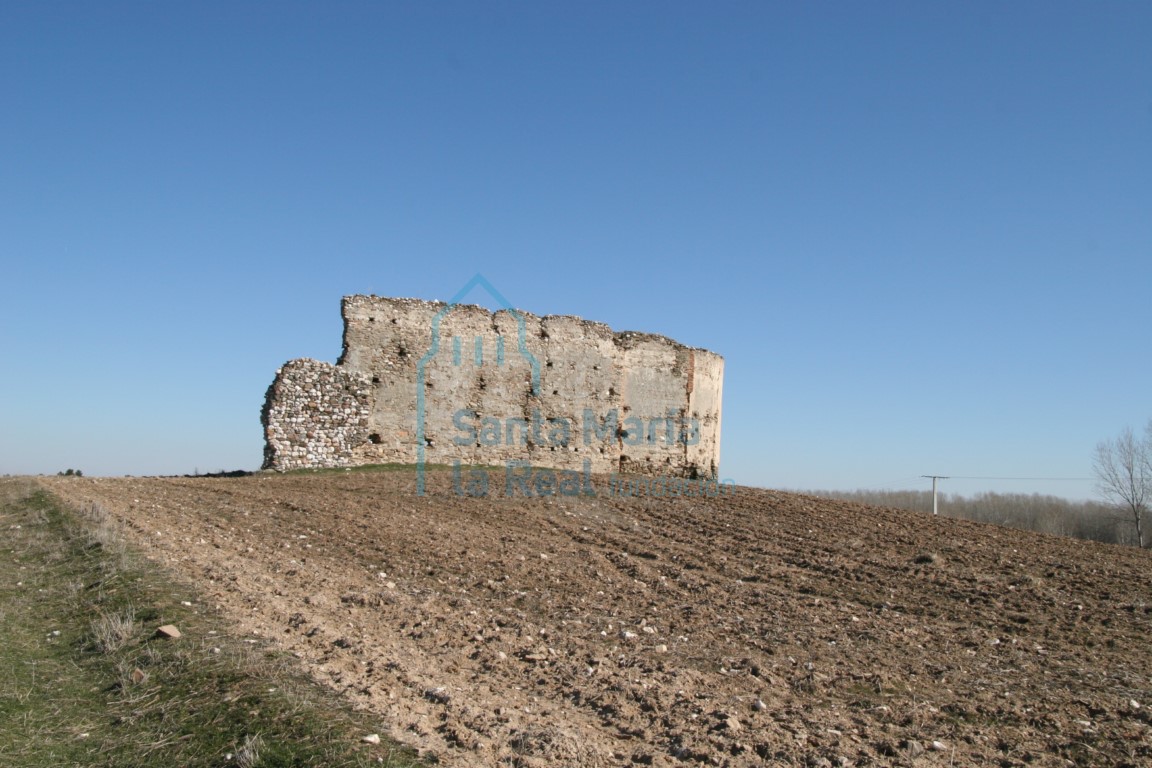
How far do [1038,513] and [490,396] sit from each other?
3655 centimetres

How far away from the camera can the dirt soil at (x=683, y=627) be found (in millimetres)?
4551

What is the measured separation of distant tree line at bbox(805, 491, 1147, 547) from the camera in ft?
119

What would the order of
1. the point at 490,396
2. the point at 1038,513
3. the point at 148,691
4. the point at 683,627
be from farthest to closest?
the point at 1038,513 < the point at 490,396 < the point at 683,627 < the point at 148,691

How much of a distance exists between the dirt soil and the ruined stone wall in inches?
179

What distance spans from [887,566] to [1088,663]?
3619 mm

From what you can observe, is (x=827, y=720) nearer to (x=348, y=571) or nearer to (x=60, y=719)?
(x=60, y=719)

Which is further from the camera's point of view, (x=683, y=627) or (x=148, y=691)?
(x=683, y=627)

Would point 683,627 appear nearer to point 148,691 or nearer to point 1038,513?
point 148,691

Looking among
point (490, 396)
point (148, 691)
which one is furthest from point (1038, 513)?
point (148, 691)

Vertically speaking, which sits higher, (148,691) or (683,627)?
(683,627)

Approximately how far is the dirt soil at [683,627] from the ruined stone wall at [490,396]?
455 centimetres

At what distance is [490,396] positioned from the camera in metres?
19.8

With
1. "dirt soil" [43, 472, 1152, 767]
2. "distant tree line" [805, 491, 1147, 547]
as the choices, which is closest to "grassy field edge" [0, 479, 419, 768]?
"dirt soil" [43, 472, 1152, 767]

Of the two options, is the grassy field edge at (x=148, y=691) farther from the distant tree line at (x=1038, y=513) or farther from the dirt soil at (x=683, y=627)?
the distant tree line at (x=1038, y=513)
